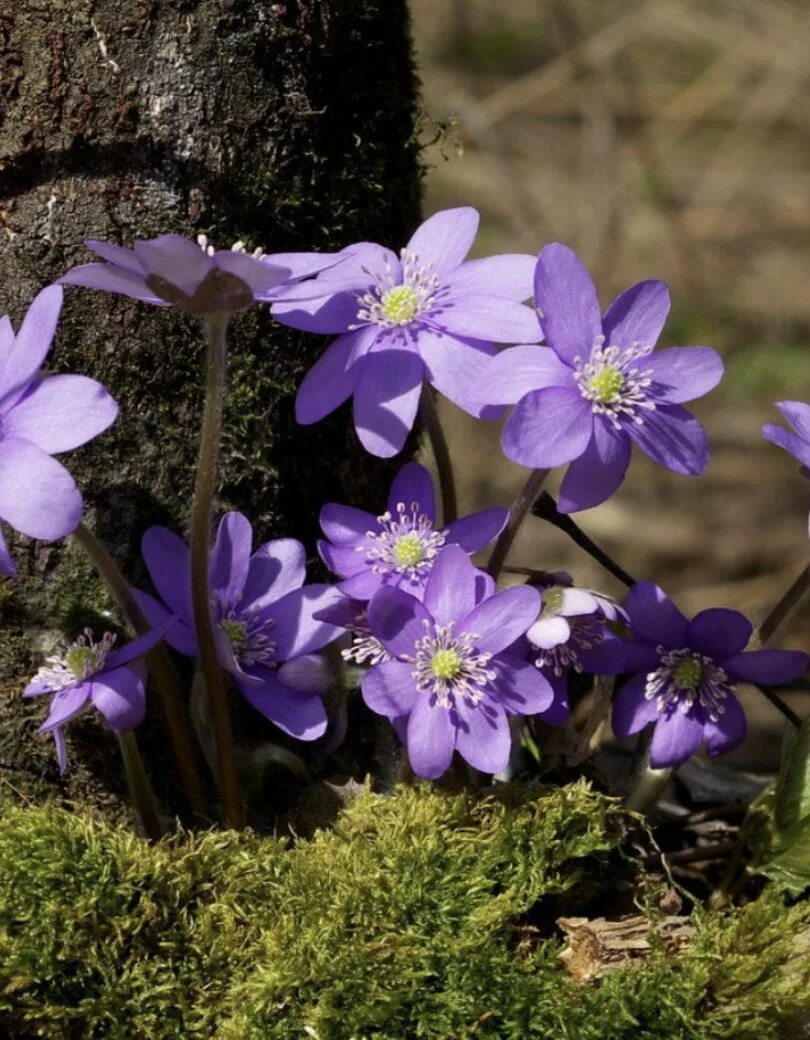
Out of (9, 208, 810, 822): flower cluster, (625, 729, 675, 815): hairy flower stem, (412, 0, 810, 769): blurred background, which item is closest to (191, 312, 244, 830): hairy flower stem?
(9, 208, 810, 822): flower cluster

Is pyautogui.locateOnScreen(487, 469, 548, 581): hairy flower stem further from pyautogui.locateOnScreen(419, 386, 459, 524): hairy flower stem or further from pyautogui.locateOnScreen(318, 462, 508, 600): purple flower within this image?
pyautogui.locateOnScreen(419, 386, 459, 524): hairy flower stem

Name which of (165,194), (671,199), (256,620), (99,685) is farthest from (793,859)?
(671,199)

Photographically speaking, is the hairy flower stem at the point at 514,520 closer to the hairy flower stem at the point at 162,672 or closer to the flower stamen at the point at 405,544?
the flower stamen at the point at 405,544

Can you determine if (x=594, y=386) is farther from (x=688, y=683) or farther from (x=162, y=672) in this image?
(x=162, y=672)

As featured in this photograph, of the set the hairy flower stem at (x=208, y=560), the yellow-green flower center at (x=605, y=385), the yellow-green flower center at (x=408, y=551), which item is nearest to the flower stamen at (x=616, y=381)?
the yellow-green flower center at (x=605, y=385)

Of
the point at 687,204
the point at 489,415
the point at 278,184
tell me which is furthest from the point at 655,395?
the point at 687,204

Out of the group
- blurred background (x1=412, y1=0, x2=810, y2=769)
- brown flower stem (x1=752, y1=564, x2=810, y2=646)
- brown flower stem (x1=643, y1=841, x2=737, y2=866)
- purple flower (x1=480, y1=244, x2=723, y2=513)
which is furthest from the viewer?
blurred background (x1=412, y1=0, x2=810, y2=769)

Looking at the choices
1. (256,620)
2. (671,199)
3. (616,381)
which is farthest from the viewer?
(671,199)
